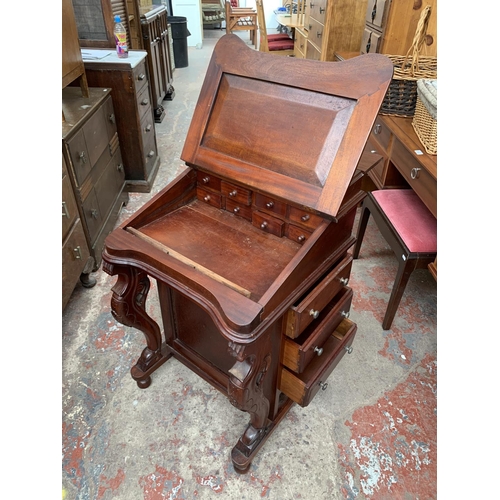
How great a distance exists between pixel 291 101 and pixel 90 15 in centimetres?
261

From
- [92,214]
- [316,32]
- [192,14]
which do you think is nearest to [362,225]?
[92,214]

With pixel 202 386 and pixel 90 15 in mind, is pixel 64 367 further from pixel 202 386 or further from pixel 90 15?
pixel 90 15

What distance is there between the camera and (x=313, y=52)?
3557 millimetres

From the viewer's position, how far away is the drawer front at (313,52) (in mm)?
3329

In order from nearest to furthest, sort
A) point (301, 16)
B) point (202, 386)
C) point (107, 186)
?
1. point (202, 386)
2. point (107, 186)
3. point (301, 16)

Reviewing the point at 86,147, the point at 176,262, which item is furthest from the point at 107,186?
the point at 176,262

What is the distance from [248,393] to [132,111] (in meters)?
2.35

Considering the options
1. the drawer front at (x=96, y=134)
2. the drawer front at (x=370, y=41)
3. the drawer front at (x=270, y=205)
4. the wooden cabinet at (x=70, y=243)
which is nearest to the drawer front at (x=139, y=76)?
the drawer front at (x=96, y=134)

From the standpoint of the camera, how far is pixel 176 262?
3.52 ft

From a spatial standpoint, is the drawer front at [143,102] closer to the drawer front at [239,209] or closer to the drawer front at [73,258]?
the drawer front at [73,258]

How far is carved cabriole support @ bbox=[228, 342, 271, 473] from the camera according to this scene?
1051mm

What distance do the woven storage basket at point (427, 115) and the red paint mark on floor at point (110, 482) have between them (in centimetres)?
198

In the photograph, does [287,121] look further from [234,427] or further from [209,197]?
[234,427]

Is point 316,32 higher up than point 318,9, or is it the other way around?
point 318,9
